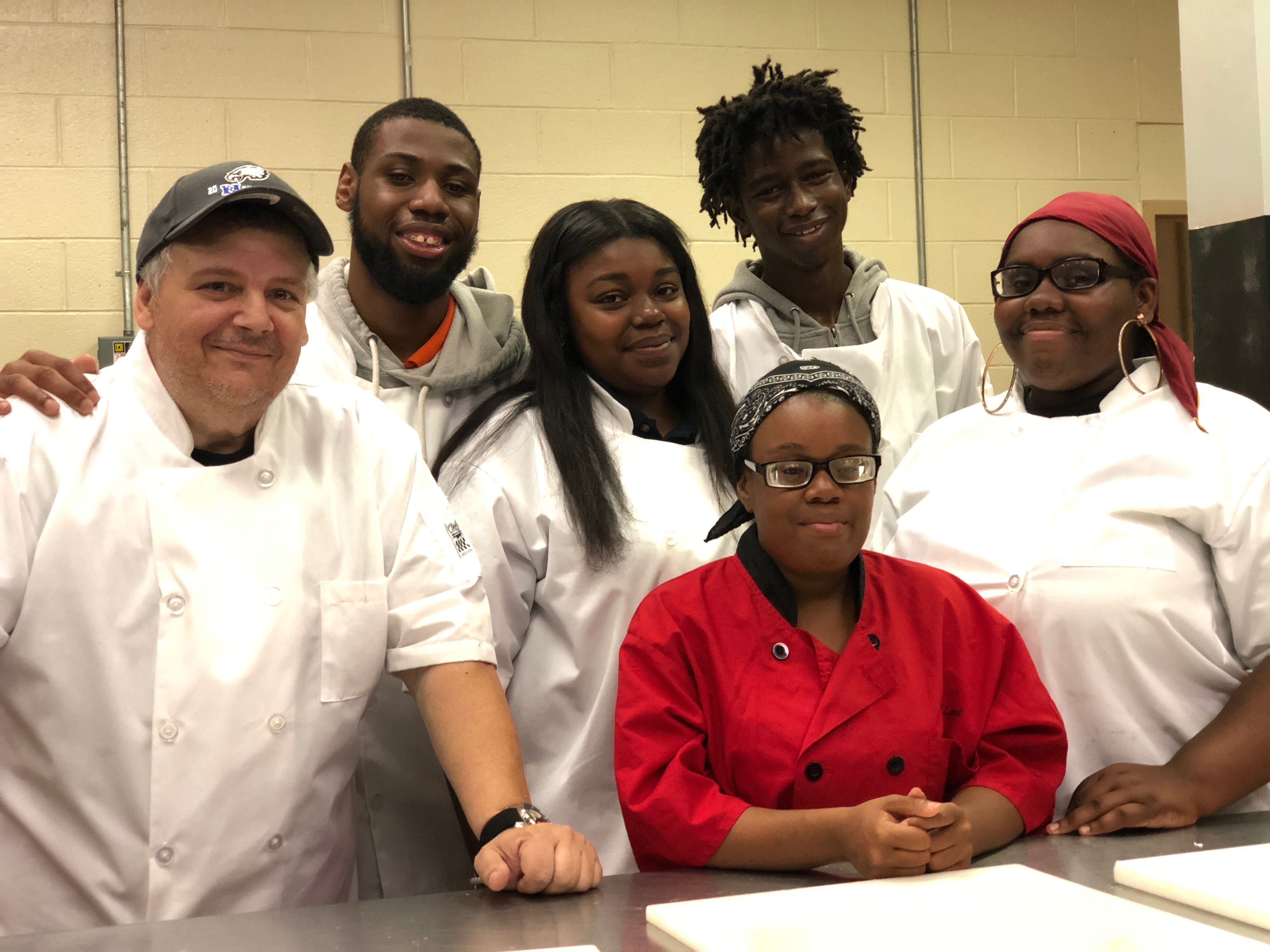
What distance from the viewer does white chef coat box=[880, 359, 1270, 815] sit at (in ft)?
5.16

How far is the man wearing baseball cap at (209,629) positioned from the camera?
54.3 inches

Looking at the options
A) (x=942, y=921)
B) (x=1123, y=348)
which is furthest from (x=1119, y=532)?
(x=942, y=921)

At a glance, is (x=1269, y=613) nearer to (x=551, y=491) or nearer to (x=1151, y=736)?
(x=1151, y=736)

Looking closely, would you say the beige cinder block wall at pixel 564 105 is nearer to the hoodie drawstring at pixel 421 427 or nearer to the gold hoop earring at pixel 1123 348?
the hoodie drawstring at pixel 421 427

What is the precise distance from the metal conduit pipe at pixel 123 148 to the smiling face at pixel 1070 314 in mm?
2923

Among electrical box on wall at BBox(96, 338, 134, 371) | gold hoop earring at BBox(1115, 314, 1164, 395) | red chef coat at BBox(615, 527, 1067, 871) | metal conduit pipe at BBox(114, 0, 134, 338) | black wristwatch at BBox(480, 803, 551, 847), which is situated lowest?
black wristwatch at BBox(480, 803, 551, 847)

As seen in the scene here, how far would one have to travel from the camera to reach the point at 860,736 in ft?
4.57

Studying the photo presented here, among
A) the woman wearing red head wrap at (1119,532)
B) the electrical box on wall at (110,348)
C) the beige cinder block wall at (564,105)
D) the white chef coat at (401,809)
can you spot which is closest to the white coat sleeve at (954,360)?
the woman wearing red head wrap at (1119,532)

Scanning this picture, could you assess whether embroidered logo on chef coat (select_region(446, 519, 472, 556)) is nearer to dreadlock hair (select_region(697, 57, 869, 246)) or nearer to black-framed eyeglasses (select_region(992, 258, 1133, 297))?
black-framed eyeglasses (select_region(992, 258, 1133, 297))

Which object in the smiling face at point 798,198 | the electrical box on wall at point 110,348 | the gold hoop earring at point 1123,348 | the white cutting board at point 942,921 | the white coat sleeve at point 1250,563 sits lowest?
the white cutting board at point 942,921

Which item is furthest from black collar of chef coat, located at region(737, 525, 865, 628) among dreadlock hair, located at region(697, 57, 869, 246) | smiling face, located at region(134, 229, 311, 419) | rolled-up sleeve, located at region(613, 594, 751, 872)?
dreadlock hair, located at region(697, 57, 869, 246)

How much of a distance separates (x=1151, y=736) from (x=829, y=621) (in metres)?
0.50

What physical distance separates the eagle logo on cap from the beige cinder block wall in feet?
8.27

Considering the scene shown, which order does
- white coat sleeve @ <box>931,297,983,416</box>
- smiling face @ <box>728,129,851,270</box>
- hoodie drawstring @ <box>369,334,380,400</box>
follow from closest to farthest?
hoodie drawstring @ <box>369,334,380,400</box>
smiling face @ <box>728,129,851,270</box>
white coat sleeve @ <box>931,297,983,416</box>
